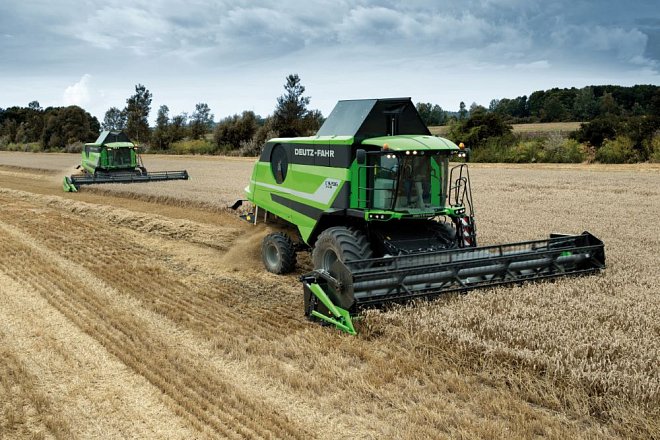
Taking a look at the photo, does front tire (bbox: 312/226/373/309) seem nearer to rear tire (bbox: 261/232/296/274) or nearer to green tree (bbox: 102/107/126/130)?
rear tire (bbox: 261/232/296/274)

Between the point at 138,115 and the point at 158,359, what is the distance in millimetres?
68821

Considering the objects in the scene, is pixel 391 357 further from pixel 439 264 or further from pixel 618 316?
pixel 618 316

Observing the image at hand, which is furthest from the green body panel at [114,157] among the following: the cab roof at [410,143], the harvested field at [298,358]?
the cab roof at [410,143]

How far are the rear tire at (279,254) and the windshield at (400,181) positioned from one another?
7.20ft

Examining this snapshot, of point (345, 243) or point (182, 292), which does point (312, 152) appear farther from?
point (182, 292)

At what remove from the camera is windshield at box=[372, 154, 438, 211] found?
789cm

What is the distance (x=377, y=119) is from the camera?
8.47 metres

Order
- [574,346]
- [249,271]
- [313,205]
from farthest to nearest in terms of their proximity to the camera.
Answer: [249,271] → [313,205] → [574,346]

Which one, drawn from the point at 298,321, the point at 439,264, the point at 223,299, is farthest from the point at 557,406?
the point at 223,299

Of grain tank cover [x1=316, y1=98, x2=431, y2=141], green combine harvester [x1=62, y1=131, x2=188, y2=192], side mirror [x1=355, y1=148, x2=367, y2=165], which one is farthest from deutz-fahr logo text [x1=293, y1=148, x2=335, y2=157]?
green combine harvester [x1=62, y1=131, x2=188, y2=192]

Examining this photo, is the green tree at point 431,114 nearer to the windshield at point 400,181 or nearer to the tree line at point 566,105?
the tree line at point 566,105

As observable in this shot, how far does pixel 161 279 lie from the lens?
30.8ft

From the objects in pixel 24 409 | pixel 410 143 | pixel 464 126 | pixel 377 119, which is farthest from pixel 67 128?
pixel 24 409

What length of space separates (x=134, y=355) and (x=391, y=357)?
2728mm
